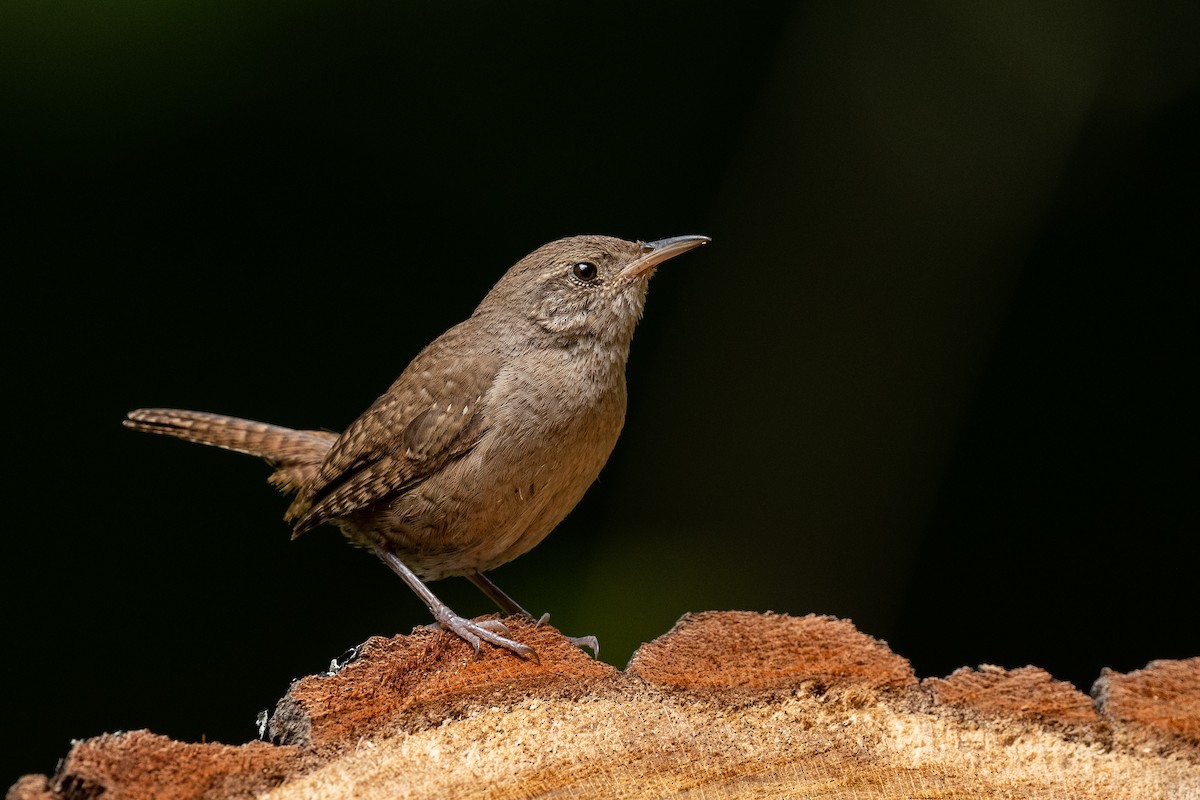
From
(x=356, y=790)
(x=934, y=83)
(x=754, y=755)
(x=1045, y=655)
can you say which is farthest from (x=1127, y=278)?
(x=356, y=790)

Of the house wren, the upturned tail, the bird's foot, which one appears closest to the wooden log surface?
the bird's foot

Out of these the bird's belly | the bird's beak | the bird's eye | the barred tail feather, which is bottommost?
the barred tail feather

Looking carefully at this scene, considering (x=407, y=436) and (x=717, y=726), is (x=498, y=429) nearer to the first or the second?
(x=407, y=436)

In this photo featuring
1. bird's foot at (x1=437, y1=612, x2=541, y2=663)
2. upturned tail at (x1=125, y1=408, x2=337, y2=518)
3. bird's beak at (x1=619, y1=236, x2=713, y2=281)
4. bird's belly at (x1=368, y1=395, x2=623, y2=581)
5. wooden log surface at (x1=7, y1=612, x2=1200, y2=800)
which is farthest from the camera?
upturned tail at (x1=125, y1=408, x2=337, y2=518)

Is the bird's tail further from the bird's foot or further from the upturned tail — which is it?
the bird's foot

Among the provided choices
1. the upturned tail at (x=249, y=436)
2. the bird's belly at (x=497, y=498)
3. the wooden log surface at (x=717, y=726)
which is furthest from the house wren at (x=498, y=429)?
the wooden log surface at (x=717, y=726)

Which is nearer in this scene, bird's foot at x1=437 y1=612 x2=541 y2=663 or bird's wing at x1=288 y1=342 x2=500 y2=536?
bird's foot at x1=437 y1=612 x2=541 y2=663

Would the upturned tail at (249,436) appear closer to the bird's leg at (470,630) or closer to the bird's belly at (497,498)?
the bird's belly at (497,498)
